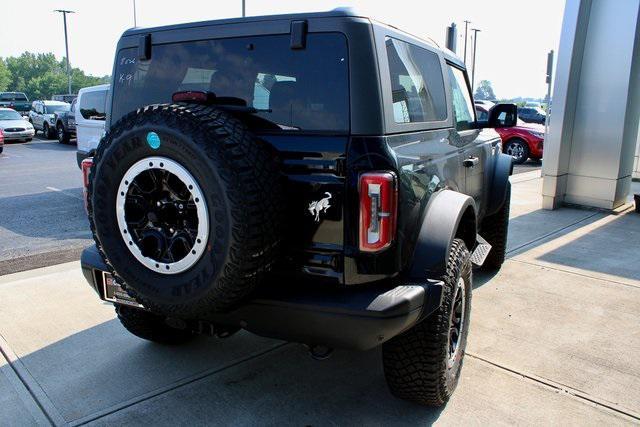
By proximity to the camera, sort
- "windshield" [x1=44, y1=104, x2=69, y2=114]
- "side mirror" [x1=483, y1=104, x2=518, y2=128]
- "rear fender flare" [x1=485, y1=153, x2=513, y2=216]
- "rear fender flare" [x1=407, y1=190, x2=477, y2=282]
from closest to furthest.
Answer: "rear fender flare" [x1=407, y1=190, x2=477, y2=282] < "side mirror" [x1=483, y1=104, x2=518, y2=128] < "rear fender flare" [x1=485, y1=153, x2=513, y2=216] < "windshield" [x1=44, y1=104, x2=69, y2=114]

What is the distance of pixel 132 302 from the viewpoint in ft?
8.86

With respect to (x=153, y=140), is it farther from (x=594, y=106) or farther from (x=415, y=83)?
(x=594, y=106)

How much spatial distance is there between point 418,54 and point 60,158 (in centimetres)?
1530

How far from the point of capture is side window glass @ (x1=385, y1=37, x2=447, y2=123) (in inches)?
102

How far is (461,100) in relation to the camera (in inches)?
159

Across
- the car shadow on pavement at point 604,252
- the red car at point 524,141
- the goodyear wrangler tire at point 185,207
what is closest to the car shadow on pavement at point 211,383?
the goodyear wrangler tire at point 185,207

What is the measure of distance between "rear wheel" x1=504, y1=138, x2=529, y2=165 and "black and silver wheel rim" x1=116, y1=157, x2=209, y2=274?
1360 cm

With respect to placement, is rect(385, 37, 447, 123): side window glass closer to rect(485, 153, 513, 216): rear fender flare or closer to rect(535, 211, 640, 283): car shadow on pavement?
rect(485, 153, 513, 216): rear fender flare

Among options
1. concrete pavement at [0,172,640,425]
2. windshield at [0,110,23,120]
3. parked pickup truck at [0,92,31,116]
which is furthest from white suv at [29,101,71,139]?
parked pickup truck at [0,92,31,116]

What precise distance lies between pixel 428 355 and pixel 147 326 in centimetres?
175

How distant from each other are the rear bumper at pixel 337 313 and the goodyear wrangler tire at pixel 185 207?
7.3 inches

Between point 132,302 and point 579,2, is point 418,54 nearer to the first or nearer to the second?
point 132,302

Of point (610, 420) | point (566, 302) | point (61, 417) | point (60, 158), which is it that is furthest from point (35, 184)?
point (610, 420)

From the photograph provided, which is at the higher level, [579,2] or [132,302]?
[579,2]
